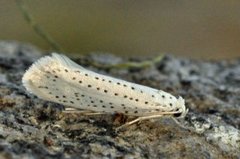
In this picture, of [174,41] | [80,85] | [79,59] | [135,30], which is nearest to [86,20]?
[135,30]

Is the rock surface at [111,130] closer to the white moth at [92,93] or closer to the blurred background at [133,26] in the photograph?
the white moth at [92,93]

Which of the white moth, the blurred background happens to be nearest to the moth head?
the white moth

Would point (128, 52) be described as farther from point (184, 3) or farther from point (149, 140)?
point (149, 140)

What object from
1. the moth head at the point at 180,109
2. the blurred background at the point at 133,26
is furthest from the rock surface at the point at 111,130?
the blurred background at the point at 133,26

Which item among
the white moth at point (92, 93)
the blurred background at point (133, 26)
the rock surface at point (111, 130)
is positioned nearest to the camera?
the rock surface at point (111, 130)

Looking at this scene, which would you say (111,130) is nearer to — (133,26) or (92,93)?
(92,93)

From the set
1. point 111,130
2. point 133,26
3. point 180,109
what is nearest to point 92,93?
point 111,130
